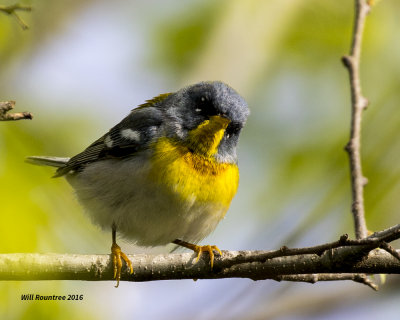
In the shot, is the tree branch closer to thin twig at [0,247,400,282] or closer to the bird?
thin twig at [0,247,400,282]

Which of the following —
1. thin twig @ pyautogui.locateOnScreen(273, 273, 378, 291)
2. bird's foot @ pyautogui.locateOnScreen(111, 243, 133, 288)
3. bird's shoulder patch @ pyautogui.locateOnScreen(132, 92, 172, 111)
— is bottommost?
bird's foot @ pyautogui.locateOnScreen(111, 243, 133, 288)

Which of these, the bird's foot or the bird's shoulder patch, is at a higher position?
the bird's shoulder patch

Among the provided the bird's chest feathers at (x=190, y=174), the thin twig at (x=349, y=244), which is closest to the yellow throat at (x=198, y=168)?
the bird's chest feathers at (x=190, y=174)

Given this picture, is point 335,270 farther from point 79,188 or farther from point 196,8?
point 196,8

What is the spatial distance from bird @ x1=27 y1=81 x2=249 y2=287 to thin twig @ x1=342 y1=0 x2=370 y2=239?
919 millimetres

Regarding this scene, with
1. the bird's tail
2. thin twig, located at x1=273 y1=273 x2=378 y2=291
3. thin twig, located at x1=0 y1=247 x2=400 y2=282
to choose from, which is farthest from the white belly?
thin twig, located at x1=273 y1=273 x2=378 y2=291

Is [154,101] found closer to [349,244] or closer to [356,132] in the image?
[356,132]

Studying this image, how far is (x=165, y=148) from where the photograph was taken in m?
4.36

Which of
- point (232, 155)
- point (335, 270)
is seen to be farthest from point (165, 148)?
point (335, 270)

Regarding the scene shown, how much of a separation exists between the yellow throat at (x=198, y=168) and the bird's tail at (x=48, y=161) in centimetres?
96

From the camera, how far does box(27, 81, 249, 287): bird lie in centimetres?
422

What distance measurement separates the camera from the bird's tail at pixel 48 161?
14.3ft

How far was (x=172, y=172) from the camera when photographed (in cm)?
420

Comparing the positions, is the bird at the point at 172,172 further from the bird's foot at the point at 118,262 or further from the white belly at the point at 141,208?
the bird's foot at the point at 118,262
